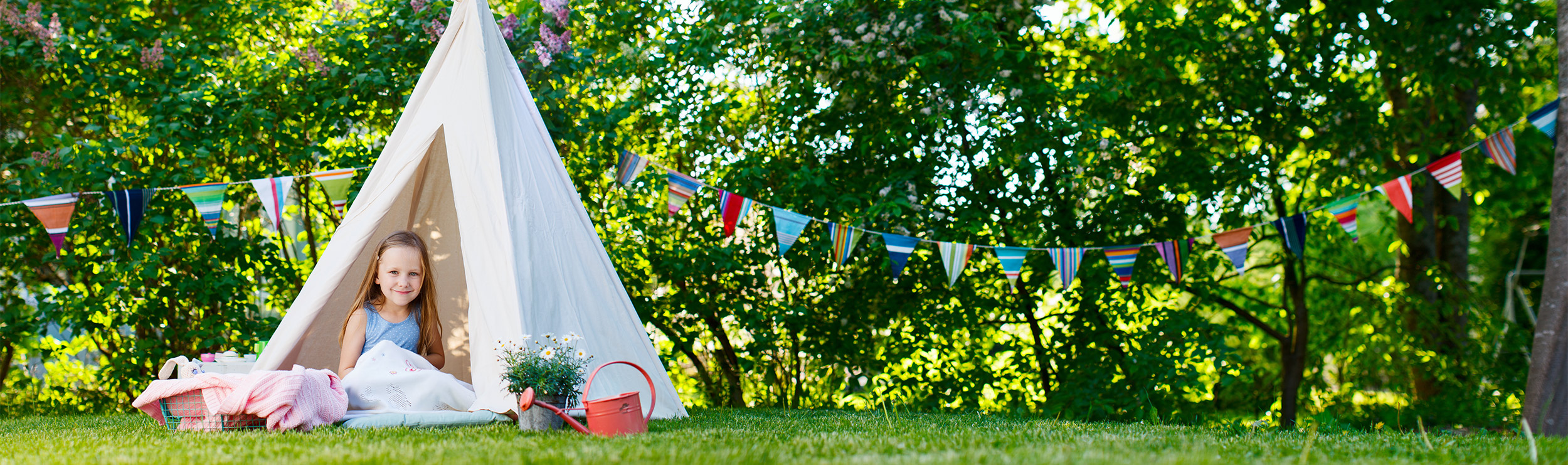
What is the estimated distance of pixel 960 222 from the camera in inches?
235

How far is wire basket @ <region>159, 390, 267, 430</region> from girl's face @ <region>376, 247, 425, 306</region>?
0.80 metres

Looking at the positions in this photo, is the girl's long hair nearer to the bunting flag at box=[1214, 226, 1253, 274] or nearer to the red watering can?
the red watering can

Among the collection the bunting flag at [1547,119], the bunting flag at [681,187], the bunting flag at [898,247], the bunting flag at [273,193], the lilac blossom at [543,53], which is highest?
the lilac blossom at [543,53]

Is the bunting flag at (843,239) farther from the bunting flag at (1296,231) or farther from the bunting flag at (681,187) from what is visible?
the bunting flag at (1296,231)

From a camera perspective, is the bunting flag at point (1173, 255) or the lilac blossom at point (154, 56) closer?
the bunting flag at point (1173, 255)

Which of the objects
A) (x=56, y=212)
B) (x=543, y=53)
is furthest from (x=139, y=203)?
(x=543, y=53)

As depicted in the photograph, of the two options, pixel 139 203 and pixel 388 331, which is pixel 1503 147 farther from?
pixel 139 203

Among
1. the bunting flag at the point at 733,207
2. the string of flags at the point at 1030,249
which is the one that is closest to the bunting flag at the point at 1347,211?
the string of flags at the point at 1030,249

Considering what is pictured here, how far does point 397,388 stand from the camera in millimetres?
3715

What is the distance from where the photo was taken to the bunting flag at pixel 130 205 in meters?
4.83

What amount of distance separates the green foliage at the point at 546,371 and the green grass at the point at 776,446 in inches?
5.8

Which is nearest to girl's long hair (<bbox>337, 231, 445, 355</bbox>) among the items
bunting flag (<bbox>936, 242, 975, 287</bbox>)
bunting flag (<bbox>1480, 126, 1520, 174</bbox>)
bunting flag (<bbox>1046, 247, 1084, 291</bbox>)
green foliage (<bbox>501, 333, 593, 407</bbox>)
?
green foliage (<bbox>501, 333, 593, 407</bbox>)

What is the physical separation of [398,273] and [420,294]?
18 centimetres

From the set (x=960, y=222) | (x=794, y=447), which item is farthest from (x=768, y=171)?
(x=794, y=447)
